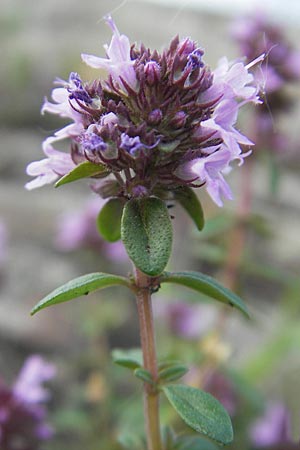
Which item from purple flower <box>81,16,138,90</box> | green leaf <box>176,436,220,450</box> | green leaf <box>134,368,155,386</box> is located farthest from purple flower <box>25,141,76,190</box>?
green leaf <box>176,436,220,450</box>

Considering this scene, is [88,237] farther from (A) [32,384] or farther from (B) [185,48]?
(B) [185,48]

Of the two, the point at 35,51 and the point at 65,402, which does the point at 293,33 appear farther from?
the point at 65,402

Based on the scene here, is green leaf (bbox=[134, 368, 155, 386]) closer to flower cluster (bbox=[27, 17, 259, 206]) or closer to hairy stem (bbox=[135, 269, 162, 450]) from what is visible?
hairy stem (bbox=[135, 269, 162, 450])

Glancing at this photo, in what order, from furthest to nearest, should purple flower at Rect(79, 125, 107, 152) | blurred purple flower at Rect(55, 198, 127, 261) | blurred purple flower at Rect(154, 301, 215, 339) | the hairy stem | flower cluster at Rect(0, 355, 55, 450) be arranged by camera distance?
blurred purple flower at Rect(154, 301, 215, 339) → blurred purple flower at Rect(55, 198, 127, 261) → flower cluster at Rect(0, 355, 55, 450) → the hairy stem → purple flower at Rect(79, 125, 107, 152)

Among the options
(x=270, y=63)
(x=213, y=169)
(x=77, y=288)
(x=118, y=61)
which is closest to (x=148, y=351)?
(x=77, y=288)

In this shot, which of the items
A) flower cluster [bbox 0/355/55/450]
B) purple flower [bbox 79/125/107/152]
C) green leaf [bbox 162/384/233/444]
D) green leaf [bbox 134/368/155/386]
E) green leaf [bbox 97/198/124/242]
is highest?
green leaf [bbox 97/198/124/242]

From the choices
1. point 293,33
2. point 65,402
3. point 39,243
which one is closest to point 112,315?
point 65,402
